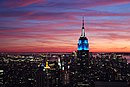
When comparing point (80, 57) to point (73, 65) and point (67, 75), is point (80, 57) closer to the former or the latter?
point (73, 65)

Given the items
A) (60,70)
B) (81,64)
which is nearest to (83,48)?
(81,64)

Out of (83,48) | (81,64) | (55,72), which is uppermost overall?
(83,48)

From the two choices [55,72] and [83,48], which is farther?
[83,48]

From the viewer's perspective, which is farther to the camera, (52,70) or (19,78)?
(52,70)

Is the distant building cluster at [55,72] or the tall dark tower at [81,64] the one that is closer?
the distant building cluster at [55,72]

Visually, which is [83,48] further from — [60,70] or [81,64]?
[60,70]

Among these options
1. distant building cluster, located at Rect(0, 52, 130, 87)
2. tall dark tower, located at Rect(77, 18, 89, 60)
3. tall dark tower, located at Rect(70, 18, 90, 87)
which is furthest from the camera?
tall dark tower, located at Rect(77, 18, 89, 60)

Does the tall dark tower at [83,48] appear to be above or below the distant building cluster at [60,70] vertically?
above

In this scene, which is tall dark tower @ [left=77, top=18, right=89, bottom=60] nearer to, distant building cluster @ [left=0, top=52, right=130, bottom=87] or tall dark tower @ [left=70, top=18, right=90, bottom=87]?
tall dark tower @ [left=70, top=18, right=90, bottom=87]

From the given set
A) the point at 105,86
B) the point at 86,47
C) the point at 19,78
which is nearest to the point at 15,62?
the point at 19,78

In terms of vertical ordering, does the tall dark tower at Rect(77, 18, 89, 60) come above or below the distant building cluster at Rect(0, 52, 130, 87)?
above

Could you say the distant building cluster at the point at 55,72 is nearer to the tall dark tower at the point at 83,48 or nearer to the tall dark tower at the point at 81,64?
the tall dark tower at the point at 81,64
